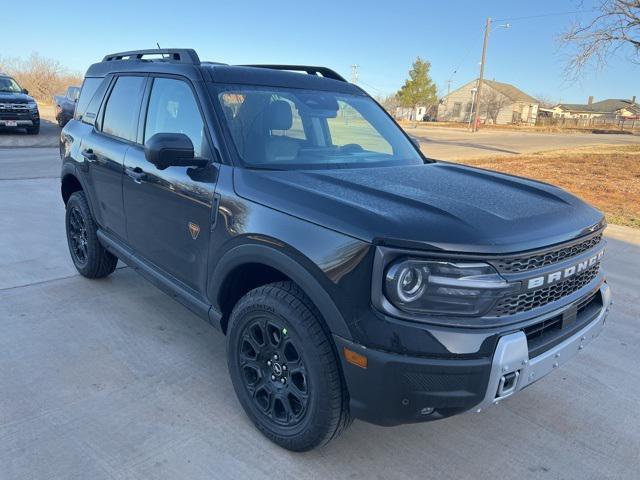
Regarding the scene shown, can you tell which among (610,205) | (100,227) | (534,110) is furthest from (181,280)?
(534,110)

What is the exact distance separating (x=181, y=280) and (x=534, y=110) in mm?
91523

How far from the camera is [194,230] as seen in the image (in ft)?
9.64

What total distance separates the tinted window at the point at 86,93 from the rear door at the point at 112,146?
374 mm

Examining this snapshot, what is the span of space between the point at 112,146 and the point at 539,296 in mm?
3113

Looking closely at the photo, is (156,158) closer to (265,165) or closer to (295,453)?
(265,165)

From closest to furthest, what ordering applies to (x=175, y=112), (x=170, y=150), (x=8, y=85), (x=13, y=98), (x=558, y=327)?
(x=558, y=327) → (x=170, y=150) → (x=175, y=112) → (x=13, y=98) → (x=8, y=85)

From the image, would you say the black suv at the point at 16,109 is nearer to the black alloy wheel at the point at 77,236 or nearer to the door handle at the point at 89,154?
the black alloy wheel at the point at 77,236

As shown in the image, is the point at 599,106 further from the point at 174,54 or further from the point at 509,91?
the point at 174,54

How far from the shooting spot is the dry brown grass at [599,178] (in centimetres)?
866

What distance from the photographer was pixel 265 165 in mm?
2803

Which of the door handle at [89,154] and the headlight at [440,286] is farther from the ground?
the door handle at [89,154]

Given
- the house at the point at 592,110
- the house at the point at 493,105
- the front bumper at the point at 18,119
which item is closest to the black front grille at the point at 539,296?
the front bumper at the point at 18,119

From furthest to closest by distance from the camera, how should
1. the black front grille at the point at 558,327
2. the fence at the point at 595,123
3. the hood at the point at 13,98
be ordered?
the fence at the point at 595,123
the hood at the point at 13,98
the black front grille at the point at 558,327

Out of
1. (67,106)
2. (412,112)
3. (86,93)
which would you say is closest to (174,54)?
(86,93)
